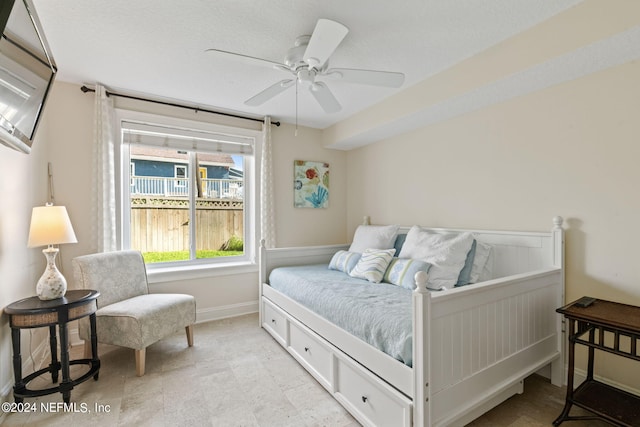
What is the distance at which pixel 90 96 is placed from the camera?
2.78 metres

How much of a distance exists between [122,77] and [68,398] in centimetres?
244

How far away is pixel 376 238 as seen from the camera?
3.09 metres

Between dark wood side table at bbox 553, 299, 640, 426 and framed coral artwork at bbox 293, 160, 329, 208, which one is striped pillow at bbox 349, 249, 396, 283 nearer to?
dark wood side table at bbox 553, 299, 640, 426

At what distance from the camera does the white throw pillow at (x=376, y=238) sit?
3035 mm

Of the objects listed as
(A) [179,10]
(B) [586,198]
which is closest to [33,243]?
(A) [179,10]

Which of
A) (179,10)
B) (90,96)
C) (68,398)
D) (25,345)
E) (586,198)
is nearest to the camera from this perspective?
(179,10)

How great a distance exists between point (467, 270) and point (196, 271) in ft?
8.92

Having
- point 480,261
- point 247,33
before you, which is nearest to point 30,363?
point 247,33

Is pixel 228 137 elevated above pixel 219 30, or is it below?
below

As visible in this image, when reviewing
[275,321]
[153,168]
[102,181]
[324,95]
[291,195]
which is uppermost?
[324,95]

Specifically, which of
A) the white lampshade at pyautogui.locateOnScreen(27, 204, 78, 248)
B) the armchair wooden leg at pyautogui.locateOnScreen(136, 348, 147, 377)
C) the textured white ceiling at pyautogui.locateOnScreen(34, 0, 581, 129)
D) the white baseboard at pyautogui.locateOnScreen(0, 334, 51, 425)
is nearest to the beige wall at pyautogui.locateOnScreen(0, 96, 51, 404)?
the white baseboard at pyautogui.locateOnScreen(0, 334, 51, 425)

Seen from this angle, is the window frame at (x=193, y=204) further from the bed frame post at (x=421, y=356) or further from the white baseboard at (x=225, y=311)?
the bed frame post at (x=421, y=356)

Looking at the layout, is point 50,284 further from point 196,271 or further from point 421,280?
point 421,280

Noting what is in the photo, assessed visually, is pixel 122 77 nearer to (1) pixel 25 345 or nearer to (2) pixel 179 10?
(2) pixel 179 10
